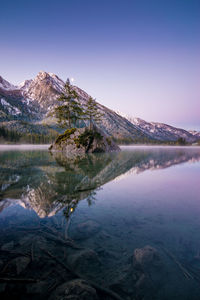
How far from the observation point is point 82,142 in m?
40.6

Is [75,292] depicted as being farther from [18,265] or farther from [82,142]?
[82,142]

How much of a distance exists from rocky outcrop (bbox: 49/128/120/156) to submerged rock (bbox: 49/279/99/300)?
3638 cm

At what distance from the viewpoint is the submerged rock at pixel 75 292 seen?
8.54 feet

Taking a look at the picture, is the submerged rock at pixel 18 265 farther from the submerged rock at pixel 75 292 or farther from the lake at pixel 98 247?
the submerged rock at pixel 75 292

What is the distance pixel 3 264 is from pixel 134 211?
434 cm

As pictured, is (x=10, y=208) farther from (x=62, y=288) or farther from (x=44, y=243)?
(x=62, y=288)

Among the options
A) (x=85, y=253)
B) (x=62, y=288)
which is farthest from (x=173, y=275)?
(x=62, y=288)

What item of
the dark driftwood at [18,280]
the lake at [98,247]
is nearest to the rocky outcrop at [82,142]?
the lake at [98,247]

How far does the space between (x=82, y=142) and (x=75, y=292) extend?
3836 cm

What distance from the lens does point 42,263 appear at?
11.2 feet

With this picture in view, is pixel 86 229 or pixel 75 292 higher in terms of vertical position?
pixel 75 292

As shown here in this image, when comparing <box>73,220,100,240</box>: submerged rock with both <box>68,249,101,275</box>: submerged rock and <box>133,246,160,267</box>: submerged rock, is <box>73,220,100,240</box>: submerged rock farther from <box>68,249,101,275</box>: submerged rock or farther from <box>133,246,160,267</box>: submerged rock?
<box>133,246,160,267</box>: submerged rock

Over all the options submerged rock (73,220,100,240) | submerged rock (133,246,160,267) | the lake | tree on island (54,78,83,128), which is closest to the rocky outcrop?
tree on island (54,78,83,128)

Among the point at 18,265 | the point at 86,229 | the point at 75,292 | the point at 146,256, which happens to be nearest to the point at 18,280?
the point at 18,265
